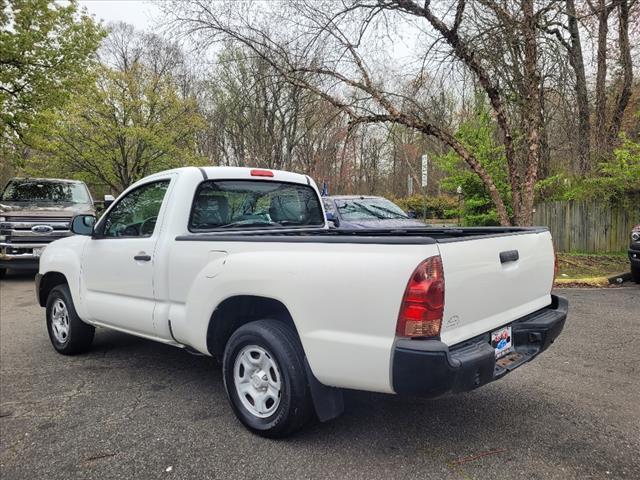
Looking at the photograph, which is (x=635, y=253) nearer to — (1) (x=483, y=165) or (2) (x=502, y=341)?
(1) (x=483, y=165)

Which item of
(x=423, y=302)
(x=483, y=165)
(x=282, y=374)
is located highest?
(x=483, y=165)

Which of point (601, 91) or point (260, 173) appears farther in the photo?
point (601, 91)

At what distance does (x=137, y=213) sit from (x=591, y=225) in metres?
12.0

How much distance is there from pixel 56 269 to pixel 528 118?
9215 millimetres

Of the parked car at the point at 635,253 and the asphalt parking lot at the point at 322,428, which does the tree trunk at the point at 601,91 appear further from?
the asphalt parking lot at the point at 322,428

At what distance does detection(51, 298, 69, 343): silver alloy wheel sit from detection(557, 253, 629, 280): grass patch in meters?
8.54

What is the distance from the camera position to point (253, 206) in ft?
14.1

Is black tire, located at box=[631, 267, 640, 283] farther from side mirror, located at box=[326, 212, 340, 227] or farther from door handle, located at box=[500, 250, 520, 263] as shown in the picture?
door handle, located at box=[500, 250, 520, 263]

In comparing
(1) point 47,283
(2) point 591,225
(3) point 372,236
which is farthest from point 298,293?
(2) point 591,225

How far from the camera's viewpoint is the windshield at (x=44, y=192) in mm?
11312

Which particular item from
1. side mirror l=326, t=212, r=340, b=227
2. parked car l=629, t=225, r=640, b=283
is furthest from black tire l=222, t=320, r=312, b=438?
parked car l=629, t=225, r=640, b=283

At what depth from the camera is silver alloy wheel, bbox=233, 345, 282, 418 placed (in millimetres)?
3076

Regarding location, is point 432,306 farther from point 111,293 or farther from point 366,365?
point 111,293

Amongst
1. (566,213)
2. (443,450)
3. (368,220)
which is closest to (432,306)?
(443,450)
